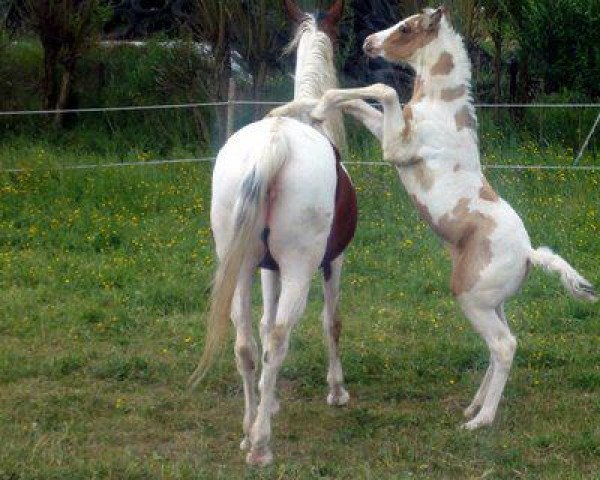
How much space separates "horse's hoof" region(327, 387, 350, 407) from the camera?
20.2 ft

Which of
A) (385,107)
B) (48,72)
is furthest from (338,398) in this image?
(48,72)

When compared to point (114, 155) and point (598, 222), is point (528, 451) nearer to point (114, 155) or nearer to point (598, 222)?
point (598, 222)

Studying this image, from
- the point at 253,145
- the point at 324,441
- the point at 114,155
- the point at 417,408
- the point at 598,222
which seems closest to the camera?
the point at 253,145

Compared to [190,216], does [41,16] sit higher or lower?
higher

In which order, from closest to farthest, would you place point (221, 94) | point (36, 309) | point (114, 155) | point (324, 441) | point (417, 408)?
point (324, 441) → point (417, 408) → point (36, 309) → point (114, 155) → point (221, 94)

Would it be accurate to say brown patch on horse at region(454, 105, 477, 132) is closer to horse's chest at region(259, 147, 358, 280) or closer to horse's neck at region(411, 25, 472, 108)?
horse's neck at region(411, 25, 472, 108)

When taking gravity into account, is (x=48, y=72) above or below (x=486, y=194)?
below

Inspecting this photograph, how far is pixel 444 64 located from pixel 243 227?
158 centimetres

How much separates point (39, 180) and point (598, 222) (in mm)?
5183

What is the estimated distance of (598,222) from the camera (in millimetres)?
9688

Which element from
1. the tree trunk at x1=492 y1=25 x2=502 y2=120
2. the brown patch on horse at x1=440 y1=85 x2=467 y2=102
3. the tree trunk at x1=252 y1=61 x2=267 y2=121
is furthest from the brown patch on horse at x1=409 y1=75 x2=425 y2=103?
the tree trunk at x1=252 y1=61 x2=267 y2=121

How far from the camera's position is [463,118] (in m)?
5.82

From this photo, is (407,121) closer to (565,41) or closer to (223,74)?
(565,41)

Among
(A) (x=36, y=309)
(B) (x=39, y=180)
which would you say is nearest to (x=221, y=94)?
(B) (x=39, y=180)
